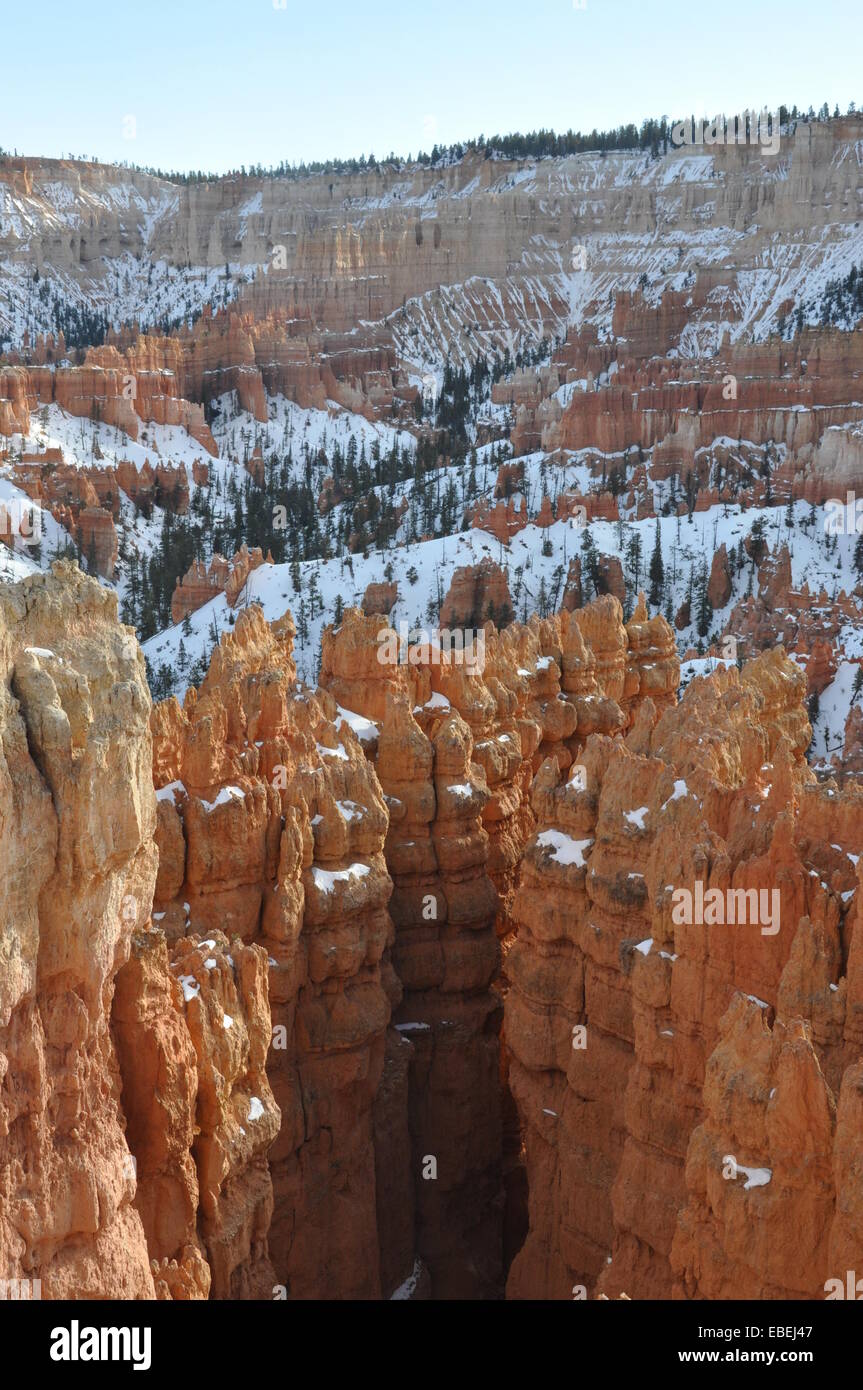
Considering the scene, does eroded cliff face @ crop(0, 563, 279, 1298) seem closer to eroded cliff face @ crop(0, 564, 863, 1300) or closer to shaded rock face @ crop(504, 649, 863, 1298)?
eroded cliff face @ crop(0, 564, 863, 1300)

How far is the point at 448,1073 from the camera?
17.5m

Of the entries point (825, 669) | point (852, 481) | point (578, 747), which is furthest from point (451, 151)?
point (578, 747)

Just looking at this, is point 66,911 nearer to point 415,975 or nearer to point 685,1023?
point 685,1023

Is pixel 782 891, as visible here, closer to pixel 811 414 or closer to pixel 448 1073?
pixel 448 1073

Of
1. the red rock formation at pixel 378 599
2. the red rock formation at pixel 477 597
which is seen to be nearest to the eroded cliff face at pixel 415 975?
the red rock formation at pixel 477 597

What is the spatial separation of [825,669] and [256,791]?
28.4 meters

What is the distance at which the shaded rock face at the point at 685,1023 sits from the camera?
9.50 metres

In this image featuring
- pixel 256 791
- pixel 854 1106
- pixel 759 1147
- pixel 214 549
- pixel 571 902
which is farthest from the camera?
pixel 214 549

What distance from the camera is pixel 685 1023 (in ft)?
41.3

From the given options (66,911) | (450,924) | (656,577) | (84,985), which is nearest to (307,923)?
(450,924)

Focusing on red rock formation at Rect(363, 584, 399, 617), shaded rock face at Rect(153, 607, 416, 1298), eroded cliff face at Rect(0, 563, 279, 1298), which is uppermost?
eroded cliff face at Rect(0, 563, 279, 1298)

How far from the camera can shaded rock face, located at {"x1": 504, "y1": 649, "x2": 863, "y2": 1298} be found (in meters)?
9.50

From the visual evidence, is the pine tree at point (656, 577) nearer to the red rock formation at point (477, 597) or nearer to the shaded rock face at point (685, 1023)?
the red rock formation at point (477, 597)

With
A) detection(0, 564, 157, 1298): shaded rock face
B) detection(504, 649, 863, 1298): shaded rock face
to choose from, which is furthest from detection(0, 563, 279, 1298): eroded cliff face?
detection(504, 649, 863, 1298): shaded rock face
